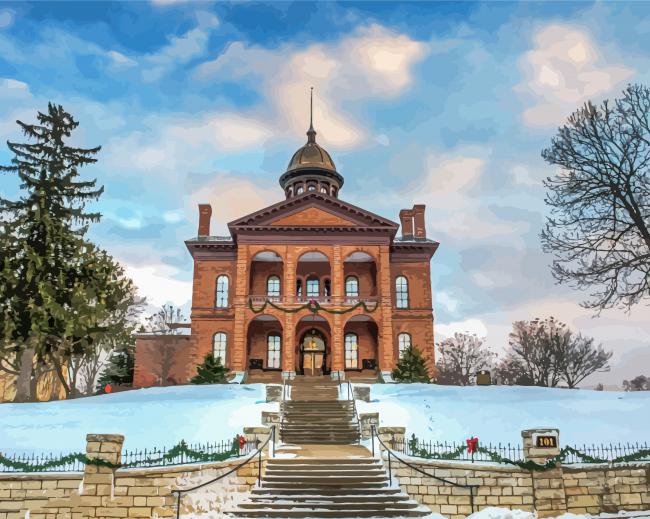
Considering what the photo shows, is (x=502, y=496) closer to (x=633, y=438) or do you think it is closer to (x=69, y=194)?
(x=633, y=438)

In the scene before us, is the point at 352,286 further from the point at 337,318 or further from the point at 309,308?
the point at 309,308

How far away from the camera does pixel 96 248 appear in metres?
32.2

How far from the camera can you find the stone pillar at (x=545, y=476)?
15.9 metres

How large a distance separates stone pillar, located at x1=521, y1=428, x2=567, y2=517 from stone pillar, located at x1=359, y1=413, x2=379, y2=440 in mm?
5718

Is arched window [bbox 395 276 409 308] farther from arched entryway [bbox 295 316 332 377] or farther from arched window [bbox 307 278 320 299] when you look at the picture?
arched window [bbox 307 278 320 299]

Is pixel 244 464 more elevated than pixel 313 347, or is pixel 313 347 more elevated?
pixel 313 347

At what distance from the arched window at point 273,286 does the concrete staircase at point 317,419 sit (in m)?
12.6

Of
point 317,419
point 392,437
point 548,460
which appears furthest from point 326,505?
point 317,419

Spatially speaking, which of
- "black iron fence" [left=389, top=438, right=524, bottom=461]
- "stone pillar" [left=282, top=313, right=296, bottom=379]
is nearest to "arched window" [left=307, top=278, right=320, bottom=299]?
"stone pillar" [left=282, top=313, right=296, bottom=379]

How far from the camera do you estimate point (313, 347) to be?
1550 inches

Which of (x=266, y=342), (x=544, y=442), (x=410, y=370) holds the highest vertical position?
(x=266, y=342)

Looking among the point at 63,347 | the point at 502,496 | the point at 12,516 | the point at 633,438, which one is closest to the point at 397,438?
the point at 502,496

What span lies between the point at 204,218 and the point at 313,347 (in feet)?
40.0

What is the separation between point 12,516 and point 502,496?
1281cm
